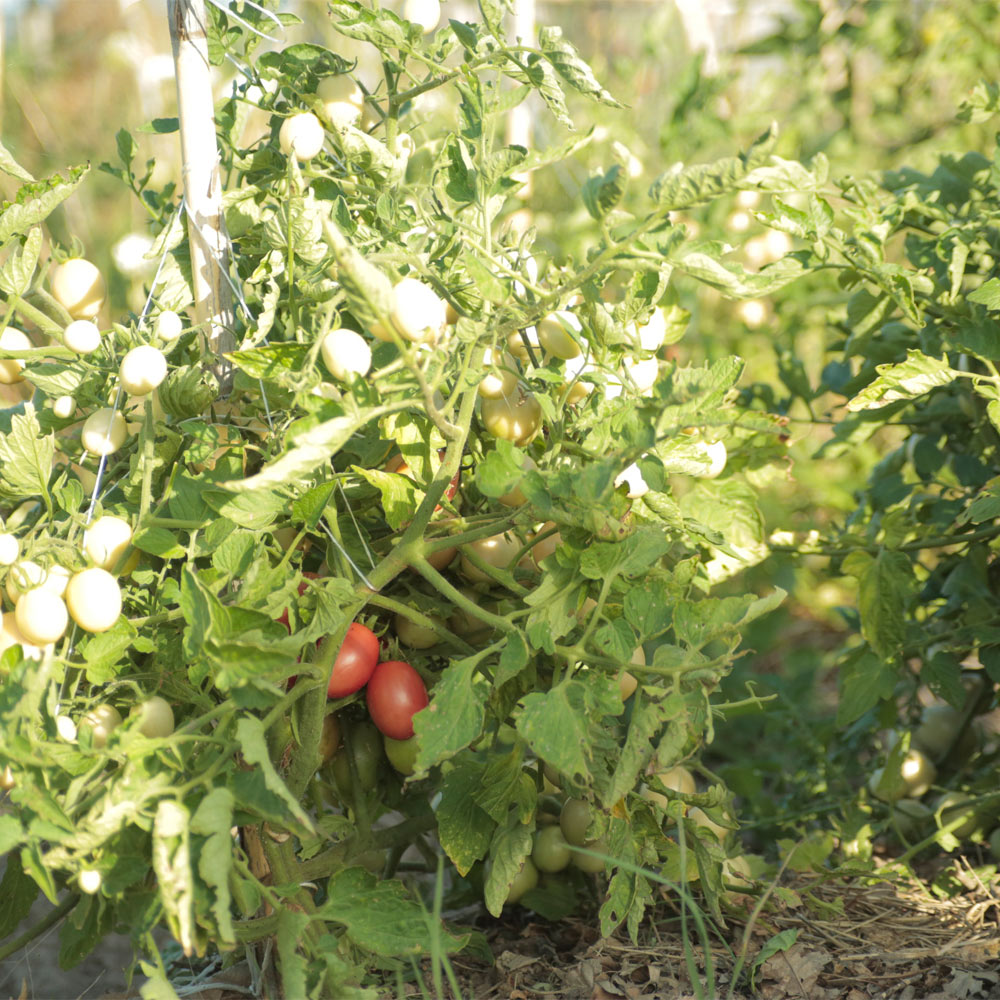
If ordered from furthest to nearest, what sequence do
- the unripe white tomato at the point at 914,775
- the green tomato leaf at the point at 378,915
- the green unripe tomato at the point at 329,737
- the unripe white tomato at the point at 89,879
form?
1. the unripe white tomato at the point at 914,775
2. the green unripe tomato at the point at 329,737
3. the green tomato leaf at the point at 378,915
4. the unripe white tomato at the point at 89,879

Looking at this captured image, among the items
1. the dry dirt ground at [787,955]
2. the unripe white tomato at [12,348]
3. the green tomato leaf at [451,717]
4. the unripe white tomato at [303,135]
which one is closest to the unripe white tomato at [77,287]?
the unripe white tomato at [12,348]

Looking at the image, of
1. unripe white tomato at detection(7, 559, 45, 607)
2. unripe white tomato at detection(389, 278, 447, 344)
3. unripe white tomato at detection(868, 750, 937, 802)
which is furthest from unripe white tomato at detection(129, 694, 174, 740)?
unripe white tomato at detection(868, 750, 937, 802)

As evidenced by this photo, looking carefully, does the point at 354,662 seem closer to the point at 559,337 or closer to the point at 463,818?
the point at 463,818

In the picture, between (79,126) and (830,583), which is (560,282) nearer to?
(830,583)

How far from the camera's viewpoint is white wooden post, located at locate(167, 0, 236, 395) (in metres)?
0.93

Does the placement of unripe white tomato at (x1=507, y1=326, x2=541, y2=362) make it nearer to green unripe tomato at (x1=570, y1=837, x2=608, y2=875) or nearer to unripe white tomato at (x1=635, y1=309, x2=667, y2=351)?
unripe white tomato at (x1=635, y1=309, x2=667, y2=351)

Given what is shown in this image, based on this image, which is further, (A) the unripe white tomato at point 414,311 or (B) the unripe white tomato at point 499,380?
(B) the unripe white tomato at point 499,380

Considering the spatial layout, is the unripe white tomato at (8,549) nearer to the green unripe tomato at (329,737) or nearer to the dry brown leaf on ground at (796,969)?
the green unripe tomato at (329,737)

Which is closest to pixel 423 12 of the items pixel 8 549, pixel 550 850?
pixel 8 549

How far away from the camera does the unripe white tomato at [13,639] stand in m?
0.77

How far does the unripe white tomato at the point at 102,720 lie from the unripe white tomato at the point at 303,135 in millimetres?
501

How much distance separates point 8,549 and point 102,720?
0.16 metres

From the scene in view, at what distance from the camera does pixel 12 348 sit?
88cm

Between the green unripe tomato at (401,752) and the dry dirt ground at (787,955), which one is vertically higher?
the green unripe tomato at (401,752)
